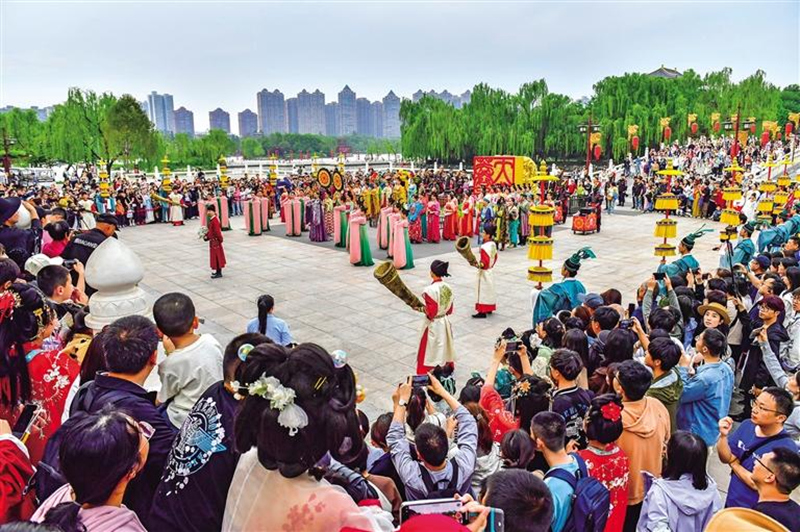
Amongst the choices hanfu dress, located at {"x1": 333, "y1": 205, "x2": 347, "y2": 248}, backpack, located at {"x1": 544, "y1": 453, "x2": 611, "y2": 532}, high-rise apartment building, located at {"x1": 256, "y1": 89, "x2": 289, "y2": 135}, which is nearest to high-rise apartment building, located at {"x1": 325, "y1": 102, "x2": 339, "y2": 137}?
high-rise apartment building, located at {"x1": 256, "y1": 89, "x2": 289, "y2": 135}

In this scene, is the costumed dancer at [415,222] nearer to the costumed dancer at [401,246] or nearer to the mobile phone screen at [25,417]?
the costumed dancer at [401,246]

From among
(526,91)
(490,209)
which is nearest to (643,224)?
(490,209)

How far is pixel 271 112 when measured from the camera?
182625 millimetres

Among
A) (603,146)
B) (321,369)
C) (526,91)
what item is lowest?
(321,369)

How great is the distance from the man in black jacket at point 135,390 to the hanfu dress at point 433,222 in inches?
469

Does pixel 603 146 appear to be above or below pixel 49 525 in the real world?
above

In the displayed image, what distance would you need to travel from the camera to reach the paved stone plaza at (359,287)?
22.1ft

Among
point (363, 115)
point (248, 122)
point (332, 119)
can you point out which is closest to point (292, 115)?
point (332, 119)

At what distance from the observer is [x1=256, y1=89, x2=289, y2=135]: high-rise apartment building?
182625 mm

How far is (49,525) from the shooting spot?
4.04 feet

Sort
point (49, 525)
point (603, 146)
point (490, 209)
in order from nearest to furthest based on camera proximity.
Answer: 1. point (49, 525)
2. point (490, 209)
3. point (603, 146)

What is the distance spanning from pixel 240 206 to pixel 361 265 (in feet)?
35.8

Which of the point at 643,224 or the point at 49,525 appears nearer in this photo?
the point at 49,525

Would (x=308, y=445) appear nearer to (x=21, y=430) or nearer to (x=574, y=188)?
(x=21, y=430)
